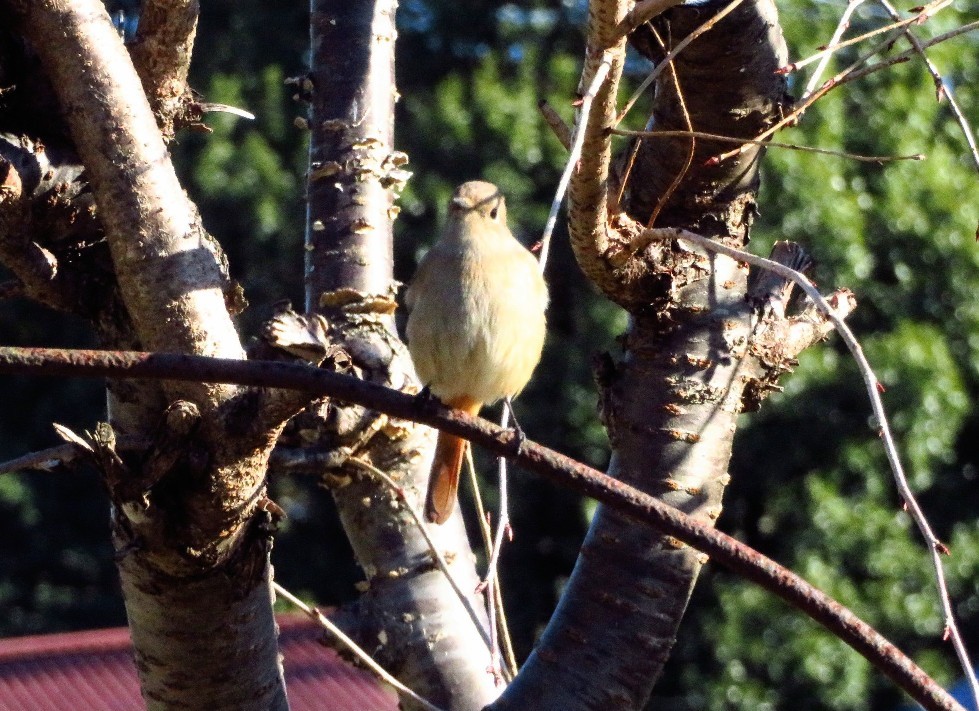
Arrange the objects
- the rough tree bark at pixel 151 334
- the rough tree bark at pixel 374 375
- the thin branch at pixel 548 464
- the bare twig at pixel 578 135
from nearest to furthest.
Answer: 1. the thin branch at pixel 548 464
2. the bare twig at pixel 578 135
3. the rough tree bark at pixel 151 334
4. the rough tree bark at pixel 374 375

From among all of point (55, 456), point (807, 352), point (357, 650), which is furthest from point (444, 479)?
point (807, 352)

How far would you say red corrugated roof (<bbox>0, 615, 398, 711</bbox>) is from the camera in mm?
4754

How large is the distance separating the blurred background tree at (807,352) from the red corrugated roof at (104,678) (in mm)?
2429

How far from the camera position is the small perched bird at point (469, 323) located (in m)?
2.77

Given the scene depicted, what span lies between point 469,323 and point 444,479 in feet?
1.01

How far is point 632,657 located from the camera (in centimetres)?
235

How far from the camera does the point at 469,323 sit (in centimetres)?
280

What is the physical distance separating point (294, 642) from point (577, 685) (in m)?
3.46

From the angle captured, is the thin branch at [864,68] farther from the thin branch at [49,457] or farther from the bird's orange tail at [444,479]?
the thin branch at [49,457]

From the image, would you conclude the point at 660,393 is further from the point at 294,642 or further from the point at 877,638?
the point at 294,642

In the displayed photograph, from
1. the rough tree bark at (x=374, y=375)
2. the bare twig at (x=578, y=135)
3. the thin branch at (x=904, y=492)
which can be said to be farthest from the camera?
the rough tree bark at (x=374, y=375)

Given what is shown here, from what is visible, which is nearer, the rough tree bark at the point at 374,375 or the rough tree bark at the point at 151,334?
the rough tree bark at the point at 151,334

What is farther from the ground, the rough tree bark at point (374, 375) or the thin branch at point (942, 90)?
the thin branch at point (942, 90)

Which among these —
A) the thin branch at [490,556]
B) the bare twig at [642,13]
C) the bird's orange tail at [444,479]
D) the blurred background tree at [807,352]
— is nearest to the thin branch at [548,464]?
the bare twig at [642,13]
